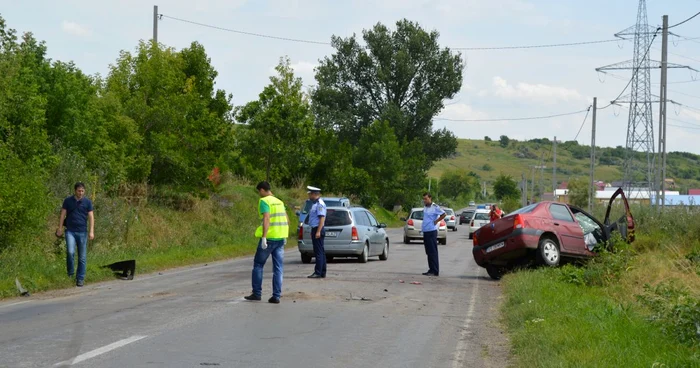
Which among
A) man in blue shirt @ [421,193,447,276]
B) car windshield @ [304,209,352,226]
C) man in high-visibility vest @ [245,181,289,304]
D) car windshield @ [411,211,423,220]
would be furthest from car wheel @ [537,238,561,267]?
car windshield @ [411,211,423,220]

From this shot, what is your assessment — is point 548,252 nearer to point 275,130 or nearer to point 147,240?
point 147,240

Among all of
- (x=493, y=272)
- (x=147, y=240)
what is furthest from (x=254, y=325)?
(x=147, y=240)

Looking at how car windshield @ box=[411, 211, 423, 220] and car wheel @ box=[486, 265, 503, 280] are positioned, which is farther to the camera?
car windshield @ box=[411, 211, 423, 220]

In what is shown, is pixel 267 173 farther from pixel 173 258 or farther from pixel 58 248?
pixel 58 248

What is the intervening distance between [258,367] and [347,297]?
6443mm

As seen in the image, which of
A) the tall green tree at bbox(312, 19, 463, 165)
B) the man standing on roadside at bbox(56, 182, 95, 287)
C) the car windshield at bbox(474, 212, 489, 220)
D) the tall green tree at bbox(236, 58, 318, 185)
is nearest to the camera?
the man standing on roadside at bbox(56, 182, 95, 287)

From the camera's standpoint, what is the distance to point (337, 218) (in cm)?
2386

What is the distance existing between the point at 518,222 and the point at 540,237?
59 centimetres

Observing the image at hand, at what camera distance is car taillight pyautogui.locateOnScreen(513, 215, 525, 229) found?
18.6 m

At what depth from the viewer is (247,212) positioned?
130ft

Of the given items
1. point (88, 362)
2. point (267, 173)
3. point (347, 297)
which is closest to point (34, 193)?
point (347, 297)

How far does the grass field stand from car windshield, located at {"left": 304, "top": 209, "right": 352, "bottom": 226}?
3.91 m

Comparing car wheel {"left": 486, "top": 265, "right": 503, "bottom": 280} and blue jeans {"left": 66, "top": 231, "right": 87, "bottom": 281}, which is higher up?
blue jeans {"left": 66, "top": 231, "right": 87, "bottom": 281}

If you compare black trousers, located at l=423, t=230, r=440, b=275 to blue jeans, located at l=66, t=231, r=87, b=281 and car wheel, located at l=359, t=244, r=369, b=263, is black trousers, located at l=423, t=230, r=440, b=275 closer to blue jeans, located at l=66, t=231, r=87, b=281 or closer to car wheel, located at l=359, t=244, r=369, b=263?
car wheel, located at l=359, t=244, r=369, b=263
